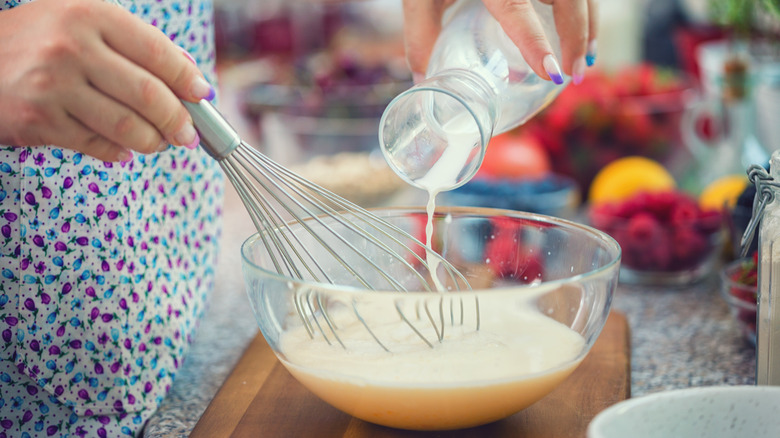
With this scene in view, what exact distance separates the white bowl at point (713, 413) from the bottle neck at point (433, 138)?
0.23 metres

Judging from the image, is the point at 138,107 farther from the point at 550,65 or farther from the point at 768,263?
the point at 768,263

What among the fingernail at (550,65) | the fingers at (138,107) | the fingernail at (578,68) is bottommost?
the fingernail at (578,68)

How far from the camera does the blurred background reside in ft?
3.04

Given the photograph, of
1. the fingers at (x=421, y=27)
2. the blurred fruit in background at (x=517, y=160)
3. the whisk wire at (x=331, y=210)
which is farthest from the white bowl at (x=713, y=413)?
the blurred fruit in background at (x=517, y=160)

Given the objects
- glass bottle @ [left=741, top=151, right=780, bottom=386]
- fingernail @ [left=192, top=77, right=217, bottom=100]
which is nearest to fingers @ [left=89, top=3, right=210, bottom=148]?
fingernail @ [left=192, top=77, right=217, bottom=100]

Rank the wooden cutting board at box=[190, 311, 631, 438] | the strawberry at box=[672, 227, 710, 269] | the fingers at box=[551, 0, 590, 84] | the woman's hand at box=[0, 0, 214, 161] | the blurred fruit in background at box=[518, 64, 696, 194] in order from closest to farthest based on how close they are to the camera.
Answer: the woman's hand at box=[0, 0, 214, 161]
the wooden cutting board at box=[190, 311, 631, 438]
the fingers at box=[551, 0, 590, 84]
the strawberry at box=[672, 227, 710, 269]
the blurred fruit in background at box=[518, 64, 696, 194]

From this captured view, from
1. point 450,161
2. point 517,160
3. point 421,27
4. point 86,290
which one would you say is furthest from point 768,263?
point 517,160

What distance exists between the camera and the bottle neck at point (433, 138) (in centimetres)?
60

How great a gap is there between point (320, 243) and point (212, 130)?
157 millimetres

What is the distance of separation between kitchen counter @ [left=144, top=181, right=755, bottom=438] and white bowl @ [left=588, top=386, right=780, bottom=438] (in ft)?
0.64

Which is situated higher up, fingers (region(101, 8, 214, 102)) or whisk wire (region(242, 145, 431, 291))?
fingers (region(101, 8, 214, 102))

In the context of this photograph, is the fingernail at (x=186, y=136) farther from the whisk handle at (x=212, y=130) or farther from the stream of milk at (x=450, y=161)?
the stream of milk at (x=450, y=161)

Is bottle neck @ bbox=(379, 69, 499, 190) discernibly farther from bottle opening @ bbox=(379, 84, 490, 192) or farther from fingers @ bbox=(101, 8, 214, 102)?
fingers @ bbox=(101, 8, 214, 102)

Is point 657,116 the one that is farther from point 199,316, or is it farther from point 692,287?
point 199,316
